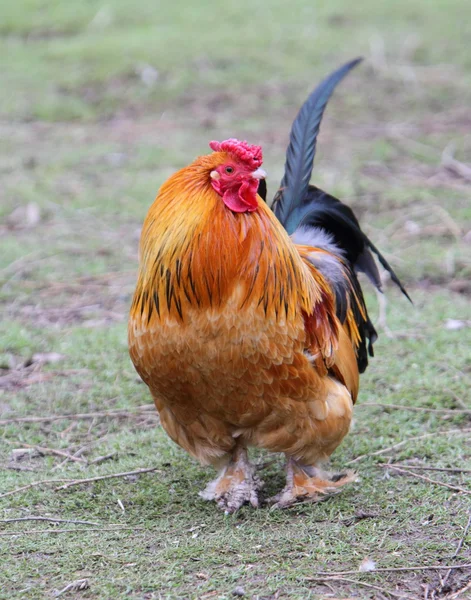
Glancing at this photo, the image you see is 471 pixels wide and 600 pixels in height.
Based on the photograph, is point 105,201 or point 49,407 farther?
point 105,201

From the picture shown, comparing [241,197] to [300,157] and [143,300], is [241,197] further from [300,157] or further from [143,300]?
[300,157]

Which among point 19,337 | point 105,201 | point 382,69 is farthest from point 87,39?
point 19,337

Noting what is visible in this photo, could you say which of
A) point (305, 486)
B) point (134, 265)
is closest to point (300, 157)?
point (305, 486)

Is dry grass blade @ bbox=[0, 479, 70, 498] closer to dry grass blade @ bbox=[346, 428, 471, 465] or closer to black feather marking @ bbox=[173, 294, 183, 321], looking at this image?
black feather marking @ bbox=[173, 294, 183, 321]

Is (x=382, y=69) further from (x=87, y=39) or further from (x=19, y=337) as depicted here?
(x=19, y=337)

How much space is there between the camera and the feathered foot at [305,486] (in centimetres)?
381

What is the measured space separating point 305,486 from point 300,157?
64.9 inches

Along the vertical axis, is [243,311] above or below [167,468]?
above

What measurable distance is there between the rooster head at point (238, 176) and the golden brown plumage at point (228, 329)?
0.06 ft

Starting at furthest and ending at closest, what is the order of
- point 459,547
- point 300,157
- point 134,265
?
point 134,265 → point 300,157 → point 459,547

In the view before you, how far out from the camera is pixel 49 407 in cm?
486

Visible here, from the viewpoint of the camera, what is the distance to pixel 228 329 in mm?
3318

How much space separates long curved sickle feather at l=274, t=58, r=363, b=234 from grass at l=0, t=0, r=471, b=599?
1244mm

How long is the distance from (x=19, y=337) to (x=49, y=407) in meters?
0.98
